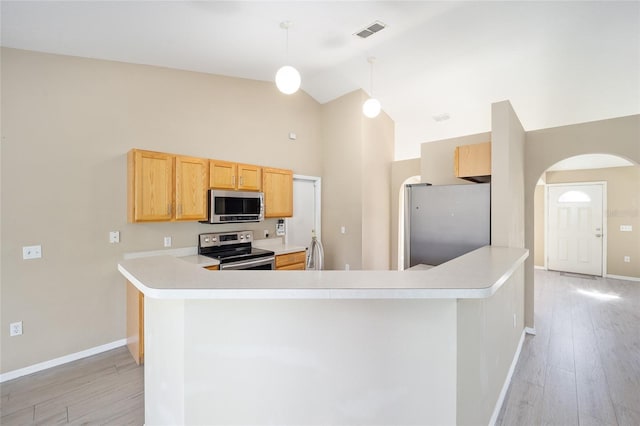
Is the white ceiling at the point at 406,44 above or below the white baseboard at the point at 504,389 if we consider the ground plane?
above

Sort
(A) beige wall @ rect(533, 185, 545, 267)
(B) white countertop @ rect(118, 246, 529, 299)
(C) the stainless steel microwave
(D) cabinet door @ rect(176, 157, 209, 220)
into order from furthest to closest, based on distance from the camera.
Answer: (A) beige wall @ rect(533, 185, 545, 267) → (C) the stainless steel microwave → (D) cabinet door @ rect(176, 157, 209, 220) → (B) white countertop @ rect(118, 246, 529, 299)

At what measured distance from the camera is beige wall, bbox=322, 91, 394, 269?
178 inches

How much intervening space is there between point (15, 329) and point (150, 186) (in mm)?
1662

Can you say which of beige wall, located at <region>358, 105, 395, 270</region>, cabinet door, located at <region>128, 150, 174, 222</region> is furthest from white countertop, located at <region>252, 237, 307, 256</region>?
cabinet door, located at <region>128, 150, 174, 222</region>

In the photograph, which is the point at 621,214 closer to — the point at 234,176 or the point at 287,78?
the point at 287,78

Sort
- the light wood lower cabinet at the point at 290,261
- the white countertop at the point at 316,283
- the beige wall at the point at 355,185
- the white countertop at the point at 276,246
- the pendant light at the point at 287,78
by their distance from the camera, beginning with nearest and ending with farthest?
1. the white countertop at the point at 316,283
2. the pendant light at the point at 287,78
3. the light wood lower cabinet at the point at 290,261
4. the white countertop at the point at 276,246
5. the beige wall at the point at 355,185

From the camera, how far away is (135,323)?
2.66m

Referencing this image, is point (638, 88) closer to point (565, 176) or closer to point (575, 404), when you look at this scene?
point (565, 176)

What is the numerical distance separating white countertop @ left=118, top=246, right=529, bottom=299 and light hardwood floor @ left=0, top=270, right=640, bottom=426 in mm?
1343

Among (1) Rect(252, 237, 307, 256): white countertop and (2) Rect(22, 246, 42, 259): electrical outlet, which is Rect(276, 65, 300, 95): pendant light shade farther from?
(2) Rect(22, 246, 42, 259): electrical outlet

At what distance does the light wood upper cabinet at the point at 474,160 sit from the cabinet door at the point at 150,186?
3.12 metres

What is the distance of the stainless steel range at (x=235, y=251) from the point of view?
3162mm

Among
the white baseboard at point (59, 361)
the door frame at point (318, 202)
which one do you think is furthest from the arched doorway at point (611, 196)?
the white baseboard at point (59, 361)

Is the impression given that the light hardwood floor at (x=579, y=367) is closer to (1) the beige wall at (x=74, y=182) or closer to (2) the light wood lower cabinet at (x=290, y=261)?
(2) the light wood lower cabinet at (x=290, y=261)
